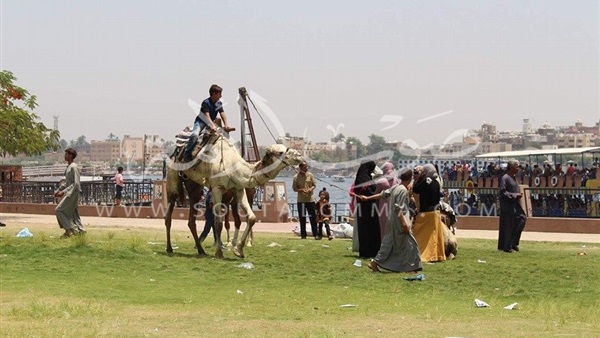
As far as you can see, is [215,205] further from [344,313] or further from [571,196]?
[571,196]

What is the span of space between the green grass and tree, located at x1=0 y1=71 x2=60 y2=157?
54.2 feet

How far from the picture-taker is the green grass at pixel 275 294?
10.0m

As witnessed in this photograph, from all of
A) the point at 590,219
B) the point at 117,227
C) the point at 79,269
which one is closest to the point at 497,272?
the point at 79,269

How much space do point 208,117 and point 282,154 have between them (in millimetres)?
1371

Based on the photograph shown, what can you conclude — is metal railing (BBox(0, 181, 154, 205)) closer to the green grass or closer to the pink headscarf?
the green grass

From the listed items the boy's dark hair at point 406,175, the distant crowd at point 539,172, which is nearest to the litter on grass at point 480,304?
the boy's dark hair at point 406,175

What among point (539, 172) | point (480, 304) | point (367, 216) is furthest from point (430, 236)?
point (539, 172)

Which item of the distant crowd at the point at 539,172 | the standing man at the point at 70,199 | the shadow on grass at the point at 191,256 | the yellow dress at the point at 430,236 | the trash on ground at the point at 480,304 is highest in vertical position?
Answer: the distant crowd at the point at 539,172

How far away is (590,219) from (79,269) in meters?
15.8

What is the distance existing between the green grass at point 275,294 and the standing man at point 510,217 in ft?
2.21

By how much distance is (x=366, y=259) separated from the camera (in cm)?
1731

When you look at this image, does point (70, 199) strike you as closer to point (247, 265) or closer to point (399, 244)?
point (247, 265)

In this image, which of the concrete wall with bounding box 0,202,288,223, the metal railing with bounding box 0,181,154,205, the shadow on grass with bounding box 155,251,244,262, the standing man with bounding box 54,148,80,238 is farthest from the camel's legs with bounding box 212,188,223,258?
the metal railing with bounding box 0,181,154,205

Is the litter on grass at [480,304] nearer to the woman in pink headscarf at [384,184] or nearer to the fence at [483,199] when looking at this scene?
the woman in pink headscarf at [384,184]
